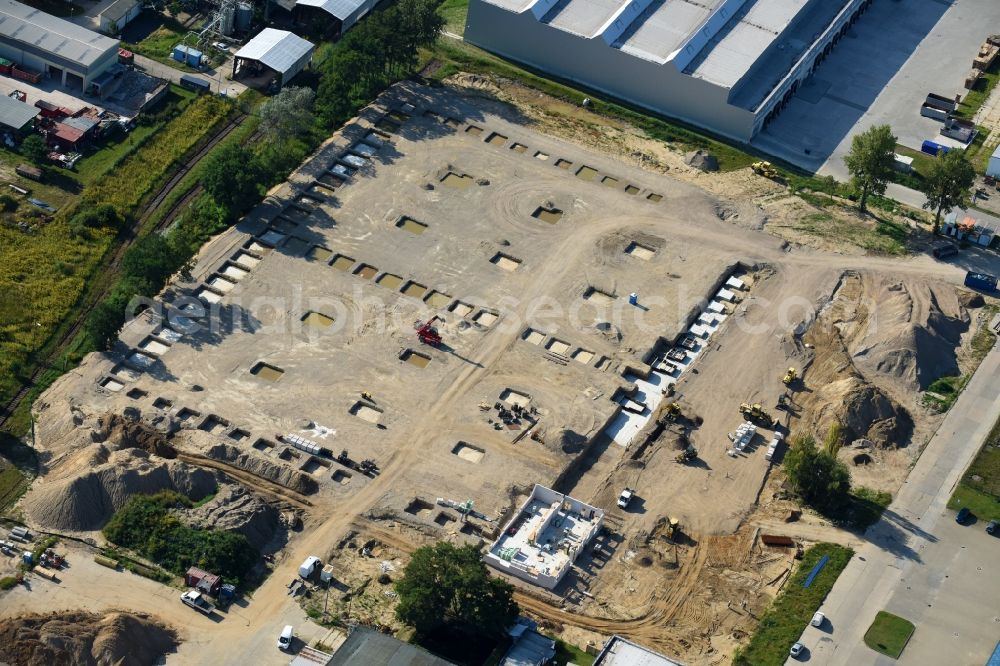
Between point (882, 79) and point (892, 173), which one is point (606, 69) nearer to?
point (882, 79)

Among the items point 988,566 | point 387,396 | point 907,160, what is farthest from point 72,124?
point 988,566

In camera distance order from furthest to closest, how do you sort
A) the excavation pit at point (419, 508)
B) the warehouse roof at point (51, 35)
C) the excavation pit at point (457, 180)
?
the warehouse roof at point (51, 35)
the excavation pit at point (457, 180)
the excavation pit at point (419, 508)

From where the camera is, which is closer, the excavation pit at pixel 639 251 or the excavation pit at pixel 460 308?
the excavation pit at pixel 460 308

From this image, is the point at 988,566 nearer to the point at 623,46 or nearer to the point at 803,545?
the point at 803,545

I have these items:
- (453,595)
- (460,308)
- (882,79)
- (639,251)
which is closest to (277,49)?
(460,308)

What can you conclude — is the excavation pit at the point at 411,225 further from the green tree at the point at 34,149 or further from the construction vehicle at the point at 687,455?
the construction vehicle at the point at 687,455

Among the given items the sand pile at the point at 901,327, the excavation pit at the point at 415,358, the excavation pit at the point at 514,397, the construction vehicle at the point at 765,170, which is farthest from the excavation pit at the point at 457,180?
the sand pile at the point at 901,327
